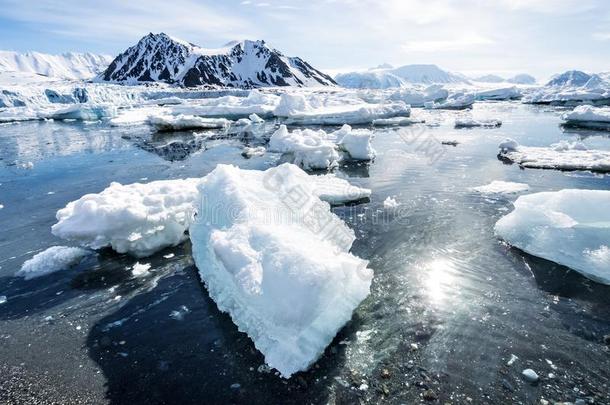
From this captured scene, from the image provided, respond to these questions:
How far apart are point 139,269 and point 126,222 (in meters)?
0.98

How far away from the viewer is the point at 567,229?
6242 millimetres

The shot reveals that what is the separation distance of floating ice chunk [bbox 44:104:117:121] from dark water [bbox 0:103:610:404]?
32.8m

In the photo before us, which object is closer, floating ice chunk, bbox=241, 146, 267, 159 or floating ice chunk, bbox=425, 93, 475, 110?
floating ice chunk, bbox=241, 146, 267, 159

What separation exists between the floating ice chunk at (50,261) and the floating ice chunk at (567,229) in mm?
7994

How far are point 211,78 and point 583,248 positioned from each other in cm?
12307

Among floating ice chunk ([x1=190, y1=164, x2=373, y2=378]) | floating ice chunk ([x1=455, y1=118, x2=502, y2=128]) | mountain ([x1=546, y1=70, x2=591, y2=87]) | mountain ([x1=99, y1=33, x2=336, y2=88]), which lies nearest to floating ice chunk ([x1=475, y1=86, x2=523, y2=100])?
floating ice chunk ([x1=455, y1=118, x2=502, y2=128])

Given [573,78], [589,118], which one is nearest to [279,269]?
[589,118]

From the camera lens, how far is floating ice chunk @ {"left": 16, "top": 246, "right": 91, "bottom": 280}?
629cm

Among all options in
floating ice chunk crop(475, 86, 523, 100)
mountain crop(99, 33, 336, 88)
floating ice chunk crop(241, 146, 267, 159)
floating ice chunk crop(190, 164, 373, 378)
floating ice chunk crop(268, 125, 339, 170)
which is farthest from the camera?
mountain crop(99, 33, 336, 88)

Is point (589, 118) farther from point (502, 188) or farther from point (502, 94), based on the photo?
point (502, 94)

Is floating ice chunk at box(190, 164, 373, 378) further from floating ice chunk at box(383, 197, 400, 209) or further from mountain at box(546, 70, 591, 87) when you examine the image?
mountain at box(546, 70, 591, 87)

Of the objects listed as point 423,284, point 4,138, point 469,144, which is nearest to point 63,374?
point 423,284

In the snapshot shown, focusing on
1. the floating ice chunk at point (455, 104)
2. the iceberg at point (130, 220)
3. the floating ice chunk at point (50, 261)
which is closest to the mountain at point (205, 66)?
the floating ice chunk at point (455, 104)

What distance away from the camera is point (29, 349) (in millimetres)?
4543
